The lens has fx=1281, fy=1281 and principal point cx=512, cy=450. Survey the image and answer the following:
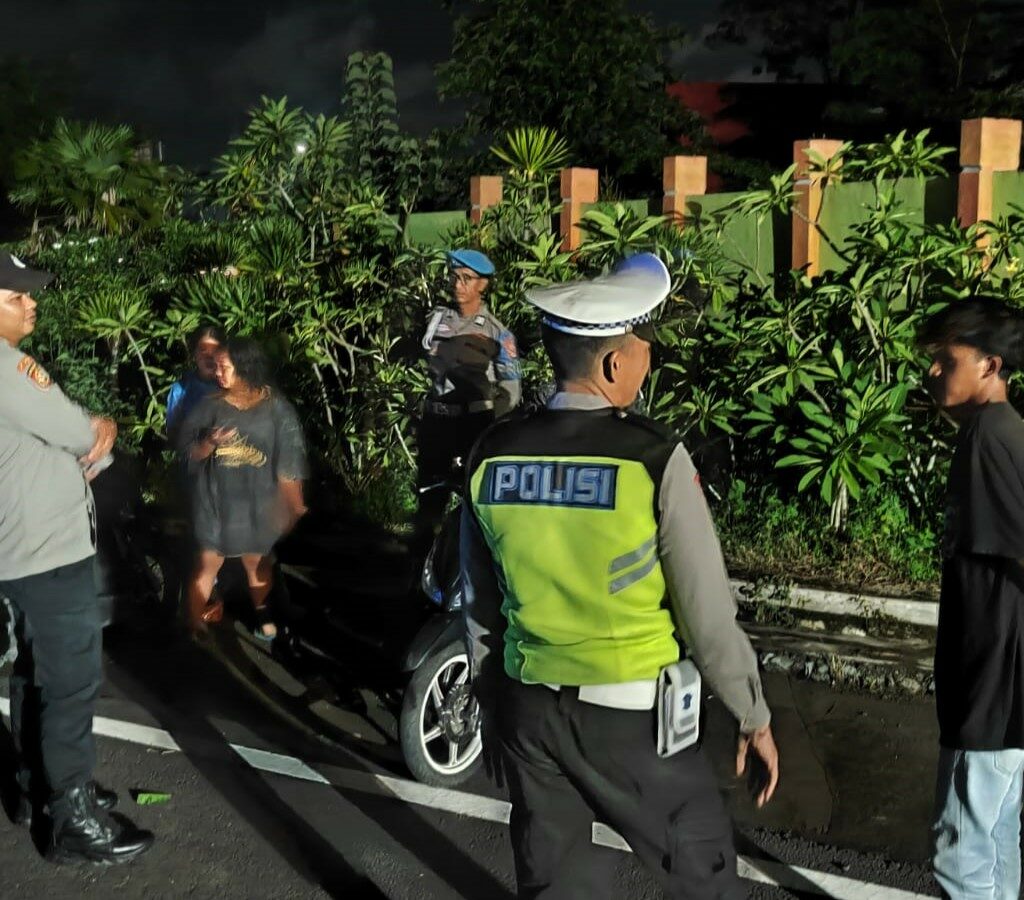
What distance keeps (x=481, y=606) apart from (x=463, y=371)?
4.18 m

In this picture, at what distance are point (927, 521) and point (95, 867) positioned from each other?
14.8 feet

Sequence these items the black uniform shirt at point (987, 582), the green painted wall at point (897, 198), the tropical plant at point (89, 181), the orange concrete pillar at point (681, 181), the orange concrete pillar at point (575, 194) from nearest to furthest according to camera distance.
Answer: the black uniform shirt at point (987, 582)
the green painted wall at point (897, 198)
the orange concrete pillar at point (681, 181)
the orange concrete pillar at point (575, 194)
the tropical plant at point (89, 181)

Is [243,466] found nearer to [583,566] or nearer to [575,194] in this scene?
[583,566]

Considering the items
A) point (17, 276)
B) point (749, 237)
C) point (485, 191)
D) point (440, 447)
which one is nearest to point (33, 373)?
point (17, 276)

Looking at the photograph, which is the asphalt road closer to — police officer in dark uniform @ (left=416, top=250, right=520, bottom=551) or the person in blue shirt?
the person in blue shirt

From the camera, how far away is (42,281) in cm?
411

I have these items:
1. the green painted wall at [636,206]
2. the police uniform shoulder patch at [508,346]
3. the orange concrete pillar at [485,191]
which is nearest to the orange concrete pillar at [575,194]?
the green painted wall at [636,206]

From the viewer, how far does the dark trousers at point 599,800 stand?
2.59 meters

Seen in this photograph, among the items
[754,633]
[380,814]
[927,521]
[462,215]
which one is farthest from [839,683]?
[462,215]

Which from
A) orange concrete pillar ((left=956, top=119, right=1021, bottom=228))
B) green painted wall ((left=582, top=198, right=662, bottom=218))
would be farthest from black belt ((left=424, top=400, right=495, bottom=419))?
orange concrete pillar ((left=956, top=119, right=1021, bottom=228))

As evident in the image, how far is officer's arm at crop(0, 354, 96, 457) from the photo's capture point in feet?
12.6

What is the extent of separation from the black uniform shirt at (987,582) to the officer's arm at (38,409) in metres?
2.57

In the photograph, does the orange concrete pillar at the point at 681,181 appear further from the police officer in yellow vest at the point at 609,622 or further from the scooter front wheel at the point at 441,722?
the police officer in yellow vest at the point at 609,622

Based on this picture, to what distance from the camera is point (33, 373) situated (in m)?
3.92
